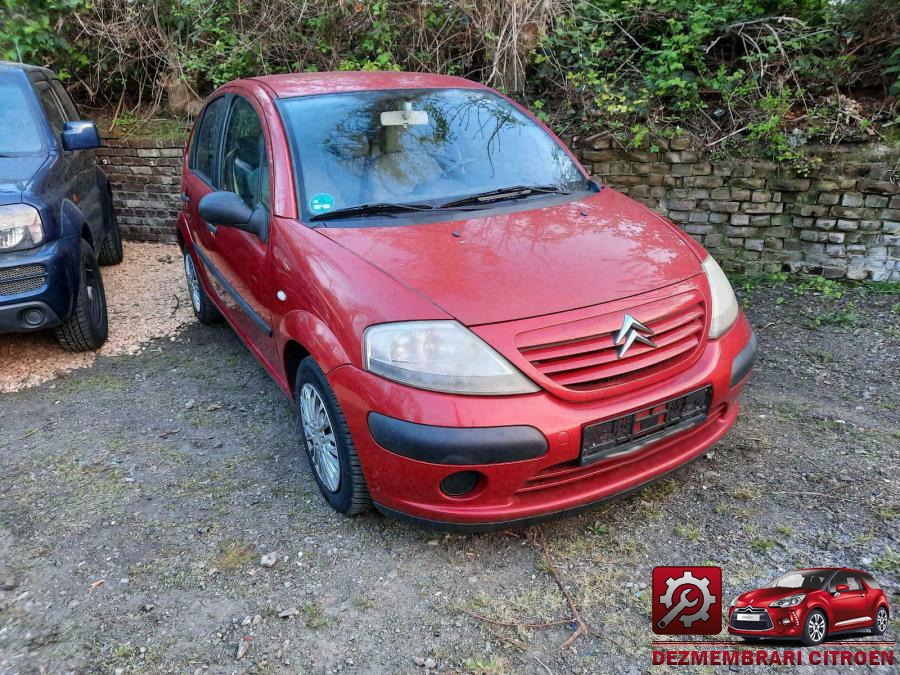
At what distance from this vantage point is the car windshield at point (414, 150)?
2.87 metres

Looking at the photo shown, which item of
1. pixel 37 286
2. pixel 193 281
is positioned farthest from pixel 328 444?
pixel 193 281

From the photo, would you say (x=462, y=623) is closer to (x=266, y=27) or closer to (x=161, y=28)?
(x=266, y=27)

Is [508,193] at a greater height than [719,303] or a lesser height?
greater

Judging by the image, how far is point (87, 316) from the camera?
4230 millimetres

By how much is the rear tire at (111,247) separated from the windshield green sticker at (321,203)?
3946 mm

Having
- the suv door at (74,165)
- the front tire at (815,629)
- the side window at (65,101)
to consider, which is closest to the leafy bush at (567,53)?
the side window at (65,101)

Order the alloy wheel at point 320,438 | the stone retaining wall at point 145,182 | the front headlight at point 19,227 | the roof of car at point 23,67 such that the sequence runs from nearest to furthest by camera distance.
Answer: the alloy wheel at point 320,438, the front headlight at point 19,227, the roof of car at point 23,67, the stone retaining wall at point 145,182

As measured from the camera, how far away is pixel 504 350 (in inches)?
83.7

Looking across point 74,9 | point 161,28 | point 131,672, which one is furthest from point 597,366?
point 74,9

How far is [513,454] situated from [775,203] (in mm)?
3765

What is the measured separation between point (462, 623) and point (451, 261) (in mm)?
1291

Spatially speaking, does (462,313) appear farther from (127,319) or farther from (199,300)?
(127,319)

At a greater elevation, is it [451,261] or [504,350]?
[451,261]

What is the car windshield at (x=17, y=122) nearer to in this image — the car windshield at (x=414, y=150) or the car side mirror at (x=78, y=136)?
the car side mirror at (x=78, y=136)
